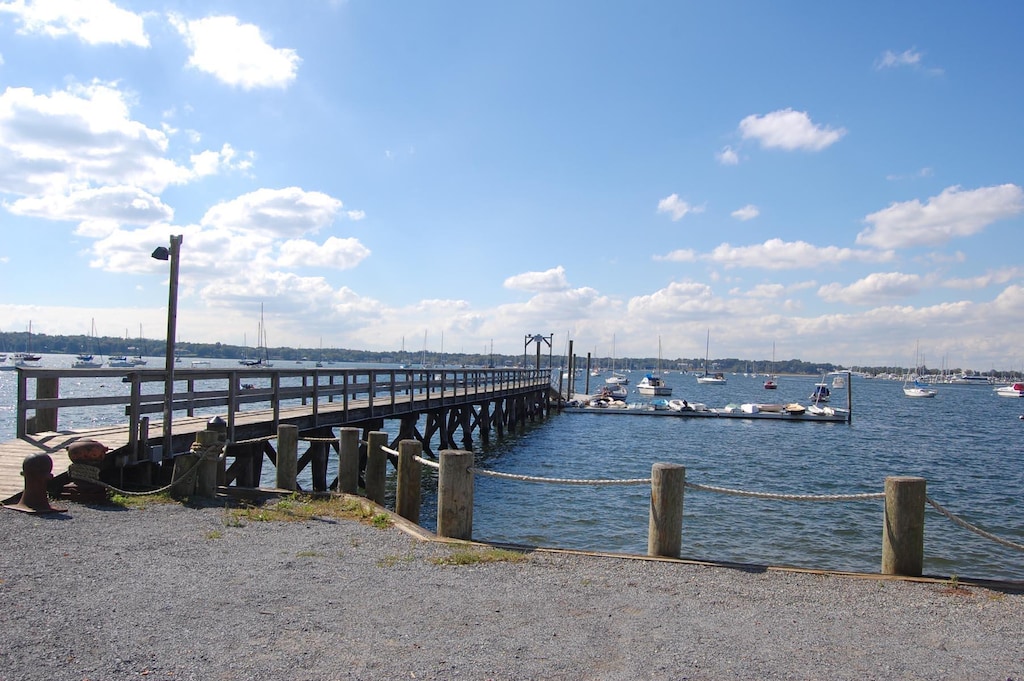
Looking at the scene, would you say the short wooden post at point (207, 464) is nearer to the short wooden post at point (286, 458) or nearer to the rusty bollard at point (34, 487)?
the short wooden post at point (286, 458)

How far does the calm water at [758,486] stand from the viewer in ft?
47.6

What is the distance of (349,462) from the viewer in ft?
35.7

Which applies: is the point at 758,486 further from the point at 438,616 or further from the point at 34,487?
the point at 34,487

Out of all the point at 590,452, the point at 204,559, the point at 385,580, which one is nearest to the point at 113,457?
the point at 204,559

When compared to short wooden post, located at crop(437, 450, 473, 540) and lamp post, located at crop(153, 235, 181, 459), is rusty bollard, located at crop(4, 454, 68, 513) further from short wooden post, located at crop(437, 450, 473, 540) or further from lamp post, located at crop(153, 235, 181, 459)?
short wooden post, located at crop(437, 450, 473, 540)

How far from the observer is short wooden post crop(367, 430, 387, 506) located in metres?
10.9

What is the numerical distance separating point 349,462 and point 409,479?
1.45m

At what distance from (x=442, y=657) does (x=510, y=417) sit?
35439 mm

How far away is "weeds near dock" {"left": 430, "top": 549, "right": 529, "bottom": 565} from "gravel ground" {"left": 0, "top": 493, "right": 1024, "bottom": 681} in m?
0.12

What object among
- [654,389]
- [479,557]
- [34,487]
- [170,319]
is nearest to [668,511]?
[479,557]

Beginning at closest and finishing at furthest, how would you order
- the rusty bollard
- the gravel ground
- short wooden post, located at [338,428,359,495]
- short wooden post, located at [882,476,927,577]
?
the gravel ground, short wooden post, located at [882,476,927,577], the rusty bollard, short wooden post, located at [338,428,359,495]

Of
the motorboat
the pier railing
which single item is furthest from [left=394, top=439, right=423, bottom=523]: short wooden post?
the motorboat

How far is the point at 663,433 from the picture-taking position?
4116 cm

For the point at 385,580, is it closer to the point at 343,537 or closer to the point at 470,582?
the point at 470,582
